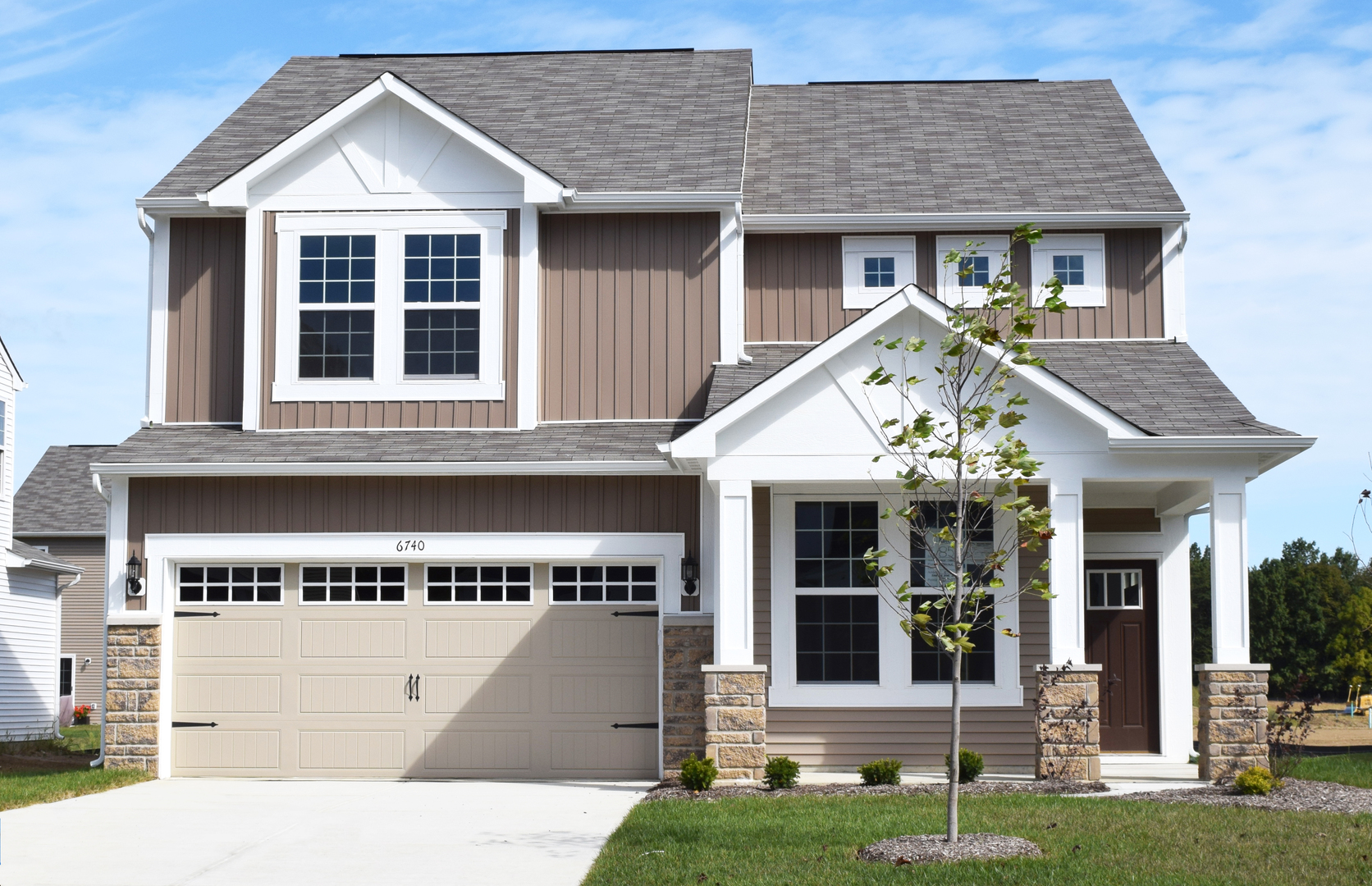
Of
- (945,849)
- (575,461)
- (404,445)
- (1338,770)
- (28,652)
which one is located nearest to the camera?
(945,849)

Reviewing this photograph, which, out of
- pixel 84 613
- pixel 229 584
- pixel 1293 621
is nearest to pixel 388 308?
pixel 229 584

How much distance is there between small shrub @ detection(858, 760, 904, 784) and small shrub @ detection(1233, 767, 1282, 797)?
291cm

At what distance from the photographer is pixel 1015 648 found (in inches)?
562

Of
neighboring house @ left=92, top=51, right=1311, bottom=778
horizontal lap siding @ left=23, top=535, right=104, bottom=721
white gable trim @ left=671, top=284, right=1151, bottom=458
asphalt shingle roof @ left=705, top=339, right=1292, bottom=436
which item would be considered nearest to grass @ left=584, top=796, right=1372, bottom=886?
neighboring house @ left=92, top=51, right=1311, bottom=778

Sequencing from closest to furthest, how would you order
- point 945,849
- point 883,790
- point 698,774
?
point 945,849 < point 883,790 < point 698,774

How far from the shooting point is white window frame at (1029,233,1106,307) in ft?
52.2

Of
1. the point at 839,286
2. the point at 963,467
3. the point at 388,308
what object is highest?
the point at 839,286

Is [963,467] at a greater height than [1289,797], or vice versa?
[963,467]

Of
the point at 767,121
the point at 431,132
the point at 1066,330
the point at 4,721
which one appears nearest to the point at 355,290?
the point at 431,132

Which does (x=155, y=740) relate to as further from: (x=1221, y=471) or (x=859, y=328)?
(x=1221, y=471)

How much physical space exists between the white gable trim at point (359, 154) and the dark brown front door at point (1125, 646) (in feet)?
25.2

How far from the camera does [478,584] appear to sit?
1454 centimetres

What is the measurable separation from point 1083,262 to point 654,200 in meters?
5.05

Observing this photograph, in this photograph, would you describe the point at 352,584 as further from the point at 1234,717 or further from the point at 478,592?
the point at 1234,717
